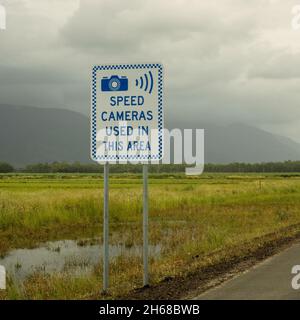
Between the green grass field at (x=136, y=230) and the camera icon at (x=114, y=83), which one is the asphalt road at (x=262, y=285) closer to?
the green grass field at (x=136, y=230)

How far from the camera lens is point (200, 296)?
8.62 metres

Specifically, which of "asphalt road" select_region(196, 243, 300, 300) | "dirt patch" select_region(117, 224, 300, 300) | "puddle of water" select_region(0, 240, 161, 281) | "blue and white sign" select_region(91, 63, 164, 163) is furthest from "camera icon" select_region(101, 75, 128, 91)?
"puddle of water" select_region(0, 240, 161, 281)

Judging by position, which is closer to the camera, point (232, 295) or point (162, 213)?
point (232, 295)

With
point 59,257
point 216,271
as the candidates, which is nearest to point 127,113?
point 216,271

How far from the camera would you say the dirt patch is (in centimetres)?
920

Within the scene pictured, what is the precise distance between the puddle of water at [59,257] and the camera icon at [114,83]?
691 centimetres

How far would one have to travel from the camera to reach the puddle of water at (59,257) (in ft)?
50.9

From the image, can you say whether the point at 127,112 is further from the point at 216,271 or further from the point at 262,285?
the point at 216,271

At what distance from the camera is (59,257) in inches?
Result: 709

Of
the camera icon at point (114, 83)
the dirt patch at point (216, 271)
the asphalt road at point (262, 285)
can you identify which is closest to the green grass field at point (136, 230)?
the dirt patch at point (216, 271)

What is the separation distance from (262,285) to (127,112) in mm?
3722
